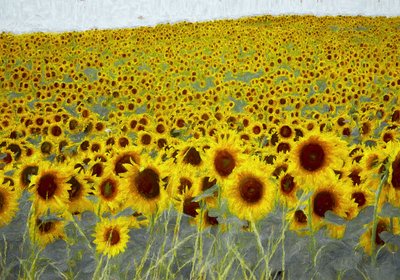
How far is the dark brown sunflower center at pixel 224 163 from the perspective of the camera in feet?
8.73

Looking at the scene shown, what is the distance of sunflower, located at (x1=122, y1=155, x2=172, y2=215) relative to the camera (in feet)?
8.76

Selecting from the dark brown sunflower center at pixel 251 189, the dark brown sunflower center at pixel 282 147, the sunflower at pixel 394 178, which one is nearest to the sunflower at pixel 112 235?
the dark brown sunflower center at pixel 251 189

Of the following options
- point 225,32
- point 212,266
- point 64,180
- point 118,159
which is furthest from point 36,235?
point 225,32

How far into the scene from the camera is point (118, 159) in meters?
3.04

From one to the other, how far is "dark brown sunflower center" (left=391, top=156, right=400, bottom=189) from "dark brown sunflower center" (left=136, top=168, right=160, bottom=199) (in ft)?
3.53

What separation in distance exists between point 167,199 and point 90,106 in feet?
22.5

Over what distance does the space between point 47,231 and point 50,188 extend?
0.30 meters

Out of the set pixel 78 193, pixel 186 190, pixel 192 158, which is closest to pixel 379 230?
A: pixel 186 190

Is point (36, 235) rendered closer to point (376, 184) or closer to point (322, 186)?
point (322, 186)

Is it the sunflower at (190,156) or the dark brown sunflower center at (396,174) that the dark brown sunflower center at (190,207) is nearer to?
the sunflower at (190,156)

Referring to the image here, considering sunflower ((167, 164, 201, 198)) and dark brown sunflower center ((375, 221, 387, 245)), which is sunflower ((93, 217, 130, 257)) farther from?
dark brown sunflower center ((375, 221, 387, 245))

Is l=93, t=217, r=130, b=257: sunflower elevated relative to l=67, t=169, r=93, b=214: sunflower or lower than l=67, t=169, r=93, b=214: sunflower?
lower

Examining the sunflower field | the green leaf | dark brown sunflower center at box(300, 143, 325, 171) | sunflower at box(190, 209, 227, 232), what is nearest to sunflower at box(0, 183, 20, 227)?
the sunflower field

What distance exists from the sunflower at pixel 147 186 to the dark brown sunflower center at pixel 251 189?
1.22 feet
